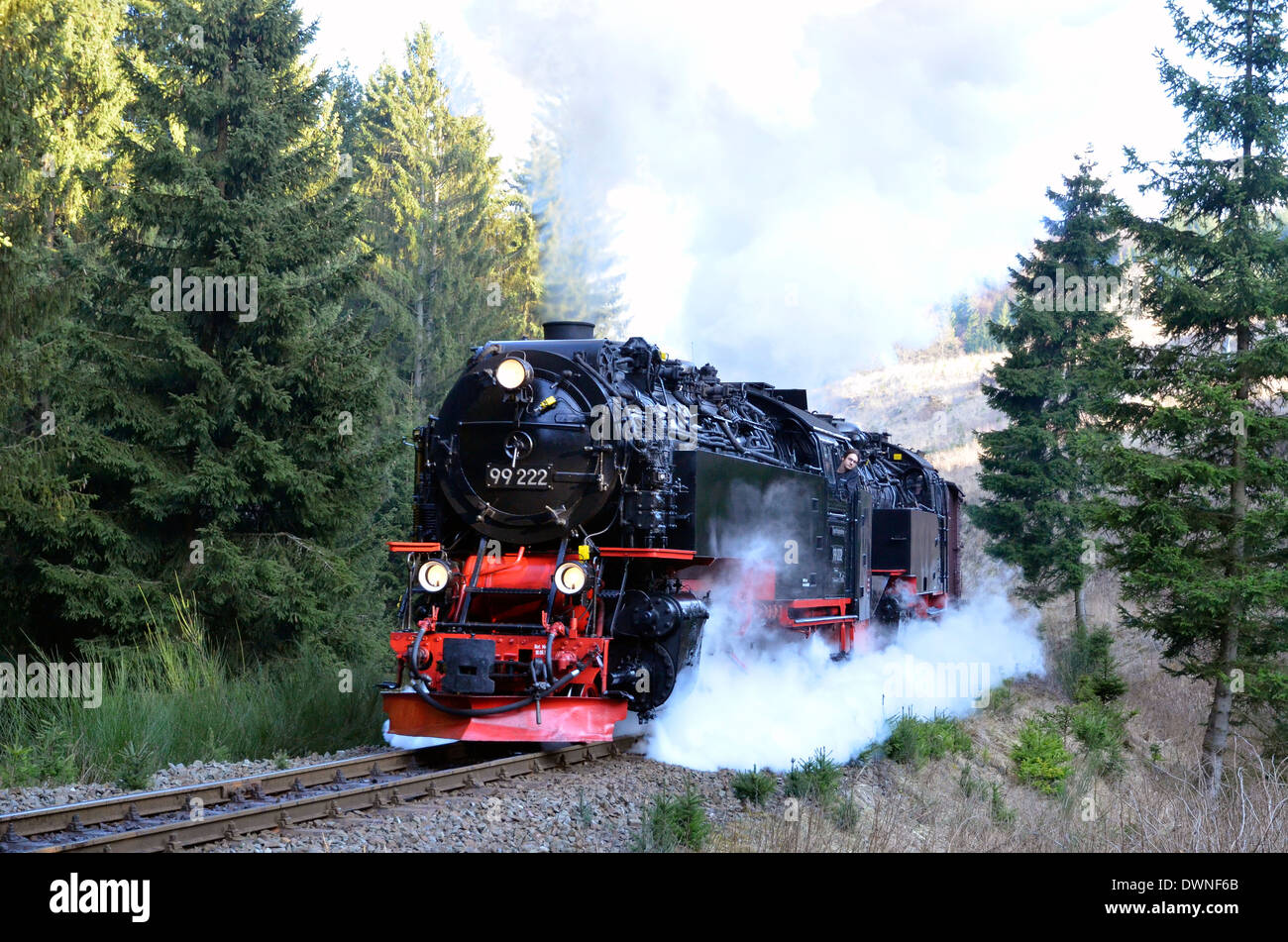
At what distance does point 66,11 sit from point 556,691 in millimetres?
13645

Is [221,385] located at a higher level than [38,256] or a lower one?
lower

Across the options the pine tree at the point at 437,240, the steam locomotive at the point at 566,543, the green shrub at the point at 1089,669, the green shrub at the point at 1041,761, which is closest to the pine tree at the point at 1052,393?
the green shrub at the point at 1089,669

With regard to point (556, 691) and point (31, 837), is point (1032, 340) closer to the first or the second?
point (556, 691)

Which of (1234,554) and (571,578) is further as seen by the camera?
(1234,554)

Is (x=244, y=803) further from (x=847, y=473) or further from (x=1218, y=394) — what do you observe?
(x=1218, y=394)

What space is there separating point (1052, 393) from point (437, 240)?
14214 millimetres

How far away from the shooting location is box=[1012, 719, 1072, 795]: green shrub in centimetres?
1273

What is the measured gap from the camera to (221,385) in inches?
531

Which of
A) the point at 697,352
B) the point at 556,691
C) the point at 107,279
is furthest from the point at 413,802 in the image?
the point at 697,352

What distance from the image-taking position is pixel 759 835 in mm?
7230

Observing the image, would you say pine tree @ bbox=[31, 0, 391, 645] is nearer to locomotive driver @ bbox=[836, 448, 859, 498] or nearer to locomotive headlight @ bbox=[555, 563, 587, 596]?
locomotive headlight @ bbox=[555, 563, 587, 596]

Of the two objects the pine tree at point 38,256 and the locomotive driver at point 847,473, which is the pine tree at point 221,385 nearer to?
the pine tree at point 38,256

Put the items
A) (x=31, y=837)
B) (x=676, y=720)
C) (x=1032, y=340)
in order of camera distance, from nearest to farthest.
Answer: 1. (x=31, y=837)
2. (x=676, y=720)
3. (x=1032, y=340)

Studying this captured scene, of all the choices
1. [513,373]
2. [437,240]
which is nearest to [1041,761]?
[513,373]
